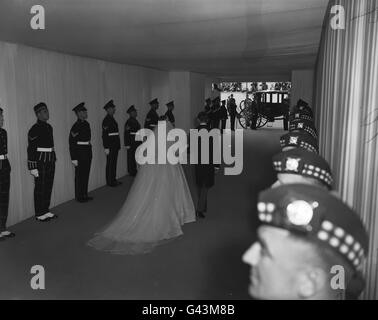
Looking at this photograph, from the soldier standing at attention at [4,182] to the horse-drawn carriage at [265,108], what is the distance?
52.6 feet

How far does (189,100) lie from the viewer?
12570mm

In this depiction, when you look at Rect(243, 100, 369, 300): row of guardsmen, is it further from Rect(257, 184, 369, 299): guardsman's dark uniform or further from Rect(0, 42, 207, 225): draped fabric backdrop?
Rect(0, 42, 207, 225): draped fabric backdrop

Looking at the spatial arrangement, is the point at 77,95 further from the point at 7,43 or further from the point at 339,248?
the point at 339,248

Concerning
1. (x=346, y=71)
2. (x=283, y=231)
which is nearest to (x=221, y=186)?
(x=346, y=71)

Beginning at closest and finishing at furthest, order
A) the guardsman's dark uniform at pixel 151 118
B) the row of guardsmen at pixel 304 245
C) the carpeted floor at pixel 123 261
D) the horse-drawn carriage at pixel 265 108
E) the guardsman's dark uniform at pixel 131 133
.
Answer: the row of guardsmen at pixel 304 245 → the carpeted floor at pixel 123 261 → the guardsman's dark uniform at pixel 131 133 → the guardsman's dark uniform at pixel 151 118 → the horse-drawn carriage at pixel 265 108

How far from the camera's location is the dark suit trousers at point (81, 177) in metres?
7.11

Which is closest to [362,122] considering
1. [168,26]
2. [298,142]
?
[298,142]

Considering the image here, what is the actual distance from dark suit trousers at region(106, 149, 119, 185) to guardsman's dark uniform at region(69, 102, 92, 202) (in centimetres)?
119

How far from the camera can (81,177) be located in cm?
723

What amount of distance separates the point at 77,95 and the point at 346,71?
5822mm

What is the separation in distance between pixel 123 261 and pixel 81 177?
3015 millimetres

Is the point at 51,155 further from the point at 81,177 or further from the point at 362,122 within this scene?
the point at 362,122

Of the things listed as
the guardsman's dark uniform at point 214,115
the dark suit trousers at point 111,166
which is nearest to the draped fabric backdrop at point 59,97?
the dark suit trousers at point 111,166

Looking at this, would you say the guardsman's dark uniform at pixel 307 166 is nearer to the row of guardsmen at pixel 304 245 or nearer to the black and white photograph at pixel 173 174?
the black and white photograph at pixel 173 174
